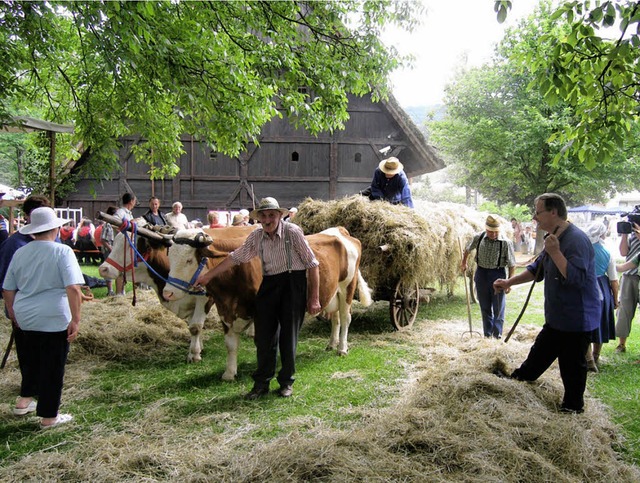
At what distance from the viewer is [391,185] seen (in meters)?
8.34

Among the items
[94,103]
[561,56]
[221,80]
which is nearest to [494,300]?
[561,56]

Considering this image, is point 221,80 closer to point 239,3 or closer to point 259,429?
point 239,3

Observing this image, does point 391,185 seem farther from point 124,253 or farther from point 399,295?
point 124,253

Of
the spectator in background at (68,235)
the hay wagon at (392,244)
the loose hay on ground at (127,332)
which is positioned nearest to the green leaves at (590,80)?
the hay wagon at (392,244)

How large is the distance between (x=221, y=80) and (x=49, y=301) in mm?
3820

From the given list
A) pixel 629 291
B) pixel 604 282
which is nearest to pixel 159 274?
pixel 604 282

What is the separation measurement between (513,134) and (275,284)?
18.8m

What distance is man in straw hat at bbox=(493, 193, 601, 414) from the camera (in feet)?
12.5

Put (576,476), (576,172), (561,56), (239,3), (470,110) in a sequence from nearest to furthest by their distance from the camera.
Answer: (576,476) < (561,56) < (239,3) < (576,172) < (470,110)

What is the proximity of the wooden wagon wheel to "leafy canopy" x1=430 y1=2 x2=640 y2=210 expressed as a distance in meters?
14.4

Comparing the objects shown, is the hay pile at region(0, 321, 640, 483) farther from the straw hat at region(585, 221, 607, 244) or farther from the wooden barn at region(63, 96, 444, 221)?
the wooden barn at region(63, 96, 444, 221)

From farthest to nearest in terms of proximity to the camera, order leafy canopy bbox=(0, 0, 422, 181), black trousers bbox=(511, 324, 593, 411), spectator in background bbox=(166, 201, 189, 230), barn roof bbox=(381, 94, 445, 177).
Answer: barn roof bbox=(381, 94, 445, 177)
spectator in background bbox=(166, 201, 189, 230)
leafy canopy bbox=(0, 0, 422, 181)
black trousers bbox=(511, 324, 593, 411)

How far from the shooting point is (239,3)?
7.69 metres

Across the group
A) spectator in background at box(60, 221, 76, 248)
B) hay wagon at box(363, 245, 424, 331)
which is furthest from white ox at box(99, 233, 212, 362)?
spectator in background at box(60, 221, 76, 248)
